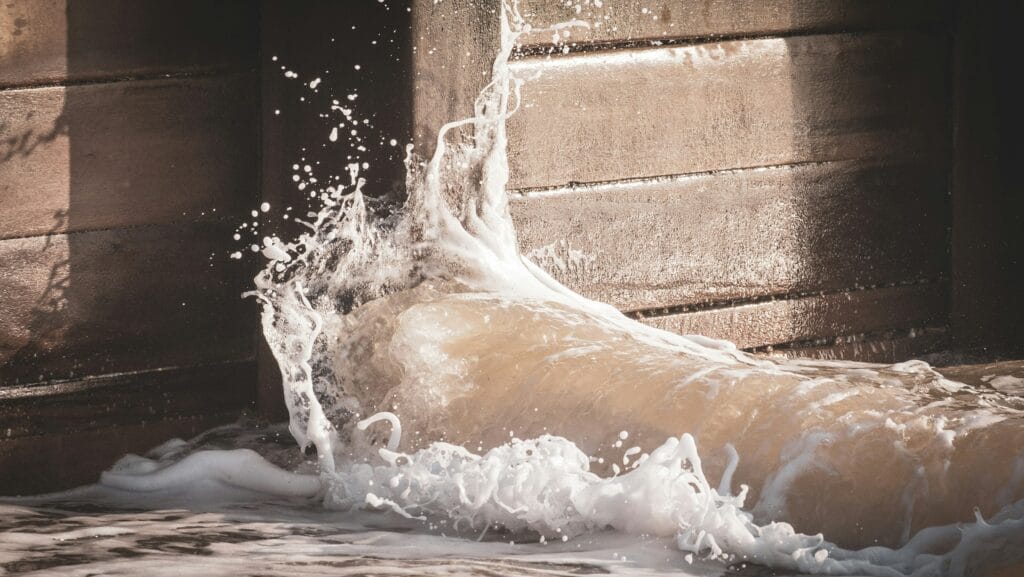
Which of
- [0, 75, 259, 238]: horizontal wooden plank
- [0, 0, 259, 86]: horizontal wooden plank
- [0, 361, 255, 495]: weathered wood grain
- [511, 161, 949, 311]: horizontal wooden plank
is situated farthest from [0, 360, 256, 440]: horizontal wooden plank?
[511, 161, 949, 311]: horizontal wooden plank

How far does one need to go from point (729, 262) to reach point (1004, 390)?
853 mm

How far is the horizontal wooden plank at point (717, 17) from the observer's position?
3.47 m

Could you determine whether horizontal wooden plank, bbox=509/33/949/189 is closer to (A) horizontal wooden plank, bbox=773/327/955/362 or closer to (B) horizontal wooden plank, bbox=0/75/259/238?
(A) horizontal wooden plank, bbox=773/327/955/362

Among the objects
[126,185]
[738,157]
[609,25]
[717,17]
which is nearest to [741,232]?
[738,157]

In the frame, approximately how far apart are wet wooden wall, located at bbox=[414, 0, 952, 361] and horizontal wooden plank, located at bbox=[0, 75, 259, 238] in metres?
0.50

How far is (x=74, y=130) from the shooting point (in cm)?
309

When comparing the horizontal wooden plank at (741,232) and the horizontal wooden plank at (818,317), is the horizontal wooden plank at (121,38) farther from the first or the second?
the horizontal wooden plank at (818,317)

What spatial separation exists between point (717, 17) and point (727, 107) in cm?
26

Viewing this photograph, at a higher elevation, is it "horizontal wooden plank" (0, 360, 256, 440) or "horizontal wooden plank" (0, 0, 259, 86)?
"horizontal wooden plank" (0, 0, 259, 86)

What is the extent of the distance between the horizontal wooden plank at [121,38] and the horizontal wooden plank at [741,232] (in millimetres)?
837

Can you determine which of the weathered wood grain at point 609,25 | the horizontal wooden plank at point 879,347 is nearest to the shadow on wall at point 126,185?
the weathered wood grain at point 609,25

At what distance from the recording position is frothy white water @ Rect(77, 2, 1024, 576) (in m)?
2.40

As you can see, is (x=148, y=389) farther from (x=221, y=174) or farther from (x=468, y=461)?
(x=468, y=461)

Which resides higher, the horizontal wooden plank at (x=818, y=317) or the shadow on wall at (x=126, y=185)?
the shadow on wall at (x=126, y=185)
